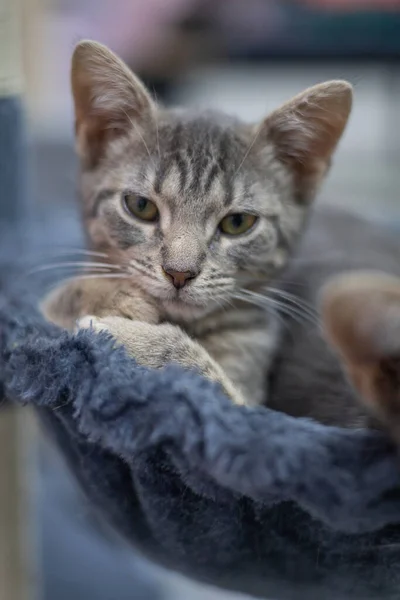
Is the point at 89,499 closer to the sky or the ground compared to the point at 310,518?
closer to the ground

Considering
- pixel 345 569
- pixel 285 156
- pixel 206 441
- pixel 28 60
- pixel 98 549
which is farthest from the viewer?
pixel 28 60

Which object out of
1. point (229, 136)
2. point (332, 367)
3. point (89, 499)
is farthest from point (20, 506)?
point (229, 136)

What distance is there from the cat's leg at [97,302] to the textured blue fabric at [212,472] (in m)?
0.05

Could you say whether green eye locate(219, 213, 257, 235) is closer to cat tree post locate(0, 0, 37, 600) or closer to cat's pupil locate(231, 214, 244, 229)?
cat's pupil locate(231, 214, 244, 229)

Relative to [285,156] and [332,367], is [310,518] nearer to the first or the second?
[332,367]

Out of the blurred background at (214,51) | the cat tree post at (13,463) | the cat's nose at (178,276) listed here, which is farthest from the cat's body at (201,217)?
the blurred background at (214,51)

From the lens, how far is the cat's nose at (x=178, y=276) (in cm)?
80

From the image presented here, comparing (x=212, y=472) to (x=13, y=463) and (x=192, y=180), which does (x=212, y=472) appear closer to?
(x=192, y=180)

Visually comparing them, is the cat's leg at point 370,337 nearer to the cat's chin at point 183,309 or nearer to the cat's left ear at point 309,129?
the cat's chin at point 183,309

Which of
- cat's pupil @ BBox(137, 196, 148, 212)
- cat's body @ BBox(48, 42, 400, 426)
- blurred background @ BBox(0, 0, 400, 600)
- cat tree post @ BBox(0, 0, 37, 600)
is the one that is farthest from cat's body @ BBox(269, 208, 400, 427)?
blurred background @ BBox(0, 0, 400, 600)

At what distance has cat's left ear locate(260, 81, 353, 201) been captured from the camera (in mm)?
883

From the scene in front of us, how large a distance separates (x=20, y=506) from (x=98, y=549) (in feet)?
1.88

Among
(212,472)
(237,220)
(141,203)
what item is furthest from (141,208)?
(212,472)

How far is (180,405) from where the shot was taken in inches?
24.5
